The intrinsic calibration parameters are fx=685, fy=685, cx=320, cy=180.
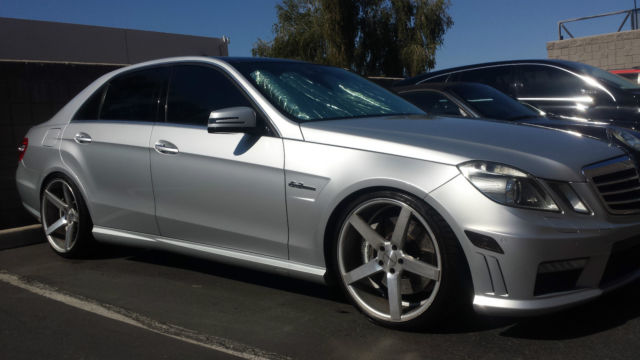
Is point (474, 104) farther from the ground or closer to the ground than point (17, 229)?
farther from the ground

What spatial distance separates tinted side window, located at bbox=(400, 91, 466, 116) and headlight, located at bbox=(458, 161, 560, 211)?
343 centimetres

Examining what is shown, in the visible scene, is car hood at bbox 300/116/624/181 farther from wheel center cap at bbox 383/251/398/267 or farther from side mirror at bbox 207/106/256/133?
wheel center cap at bbox 383/251/398/267

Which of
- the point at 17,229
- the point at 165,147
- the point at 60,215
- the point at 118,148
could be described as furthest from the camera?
the point at 17,229

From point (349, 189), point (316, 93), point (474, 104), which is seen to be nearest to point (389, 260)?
point (349, 189)

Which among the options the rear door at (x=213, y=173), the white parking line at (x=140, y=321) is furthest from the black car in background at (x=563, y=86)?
the white parking line at (x=140, y=321)

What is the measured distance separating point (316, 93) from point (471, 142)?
1.32 meters

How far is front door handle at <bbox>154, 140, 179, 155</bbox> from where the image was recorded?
14.9 feet

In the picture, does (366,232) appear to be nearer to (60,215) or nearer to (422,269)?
(422,269)

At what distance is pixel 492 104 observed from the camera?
6.82 m

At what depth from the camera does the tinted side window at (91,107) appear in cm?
542

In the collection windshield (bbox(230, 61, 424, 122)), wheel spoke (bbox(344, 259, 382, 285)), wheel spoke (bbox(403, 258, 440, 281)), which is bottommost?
wheel spoke (bbox(344, 259, 382, 285))

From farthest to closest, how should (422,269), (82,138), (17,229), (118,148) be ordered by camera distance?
(17,229), (82,138), (118,148), (422,269)

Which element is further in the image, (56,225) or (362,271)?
(56,225)

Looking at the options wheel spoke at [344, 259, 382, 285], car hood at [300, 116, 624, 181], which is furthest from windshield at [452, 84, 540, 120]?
wheel spoke at [344, 259, 382, 285]
